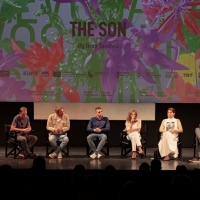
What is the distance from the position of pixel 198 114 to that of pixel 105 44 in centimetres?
233

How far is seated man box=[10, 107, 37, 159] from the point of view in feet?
29.5

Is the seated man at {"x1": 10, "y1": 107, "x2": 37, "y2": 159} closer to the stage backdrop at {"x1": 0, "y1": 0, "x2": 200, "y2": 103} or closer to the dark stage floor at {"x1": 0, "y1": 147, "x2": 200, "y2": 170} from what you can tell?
the dark stage floor at {"x1": 0, "y1": 147, "x2": 200, "y2": 170}

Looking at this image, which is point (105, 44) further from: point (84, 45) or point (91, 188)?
point (91, 188)

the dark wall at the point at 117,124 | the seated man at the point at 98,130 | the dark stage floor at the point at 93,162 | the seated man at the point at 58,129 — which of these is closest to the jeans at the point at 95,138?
the seated man at the point at 98,130

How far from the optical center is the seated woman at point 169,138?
9148 millimetres

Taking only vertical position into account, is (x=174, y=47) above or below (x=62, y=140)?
above

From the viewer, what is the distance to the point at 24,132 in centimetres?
912

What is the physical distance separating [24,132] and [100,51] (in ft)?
6.74

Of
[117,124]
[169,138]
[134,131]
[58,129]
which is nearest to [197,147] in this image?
[169,138]

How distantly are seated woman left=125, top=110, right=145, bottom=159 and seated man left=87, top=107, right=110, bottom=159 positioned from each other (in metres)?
0.36

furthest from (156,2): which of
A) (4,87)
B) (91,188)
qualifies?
(91,188)

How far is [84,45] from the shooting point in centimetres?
991

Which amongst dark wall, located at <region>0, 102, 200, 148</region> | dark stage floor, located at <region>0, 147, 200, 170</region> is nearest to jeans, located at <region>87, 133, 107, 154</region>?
dark stage floor, located at <region>0, 147, 200, 170</region>

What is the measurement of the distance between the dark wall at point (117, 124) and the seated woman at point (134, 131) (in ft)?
4.26
